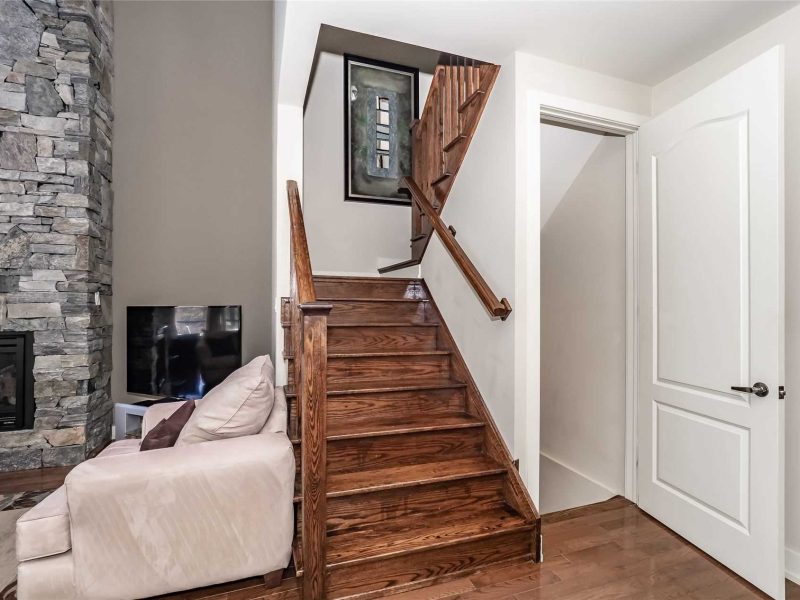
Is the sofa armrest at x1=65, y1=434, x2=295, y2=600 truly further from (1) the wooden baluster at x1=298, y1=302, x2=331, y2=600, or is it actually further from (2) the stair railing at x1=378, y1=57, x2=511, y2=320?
(2) the stair railing at x1=378, y1=57, x2=511, y2=320

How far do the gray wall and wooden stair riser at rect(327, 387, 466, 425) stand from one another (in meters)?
1.91

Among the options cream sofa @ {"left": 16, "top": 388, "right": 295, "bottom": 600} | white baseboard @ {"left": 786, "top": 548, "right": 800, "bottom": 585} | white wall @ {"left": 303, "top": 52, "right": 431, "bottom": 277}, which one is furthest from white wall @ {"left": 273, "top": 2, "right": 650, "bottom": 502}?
white wall @ {"left": 303, "top": 52, "right": 431, "bottom": 277}

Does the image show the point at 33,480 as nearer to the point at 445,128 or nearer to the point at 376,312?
the point at 376,312

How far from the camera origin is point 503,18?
1.93 metres

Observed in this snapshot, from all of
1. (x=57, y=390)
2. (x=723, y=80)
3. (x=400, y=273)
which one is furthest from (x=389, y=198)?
(x=57, y=390)

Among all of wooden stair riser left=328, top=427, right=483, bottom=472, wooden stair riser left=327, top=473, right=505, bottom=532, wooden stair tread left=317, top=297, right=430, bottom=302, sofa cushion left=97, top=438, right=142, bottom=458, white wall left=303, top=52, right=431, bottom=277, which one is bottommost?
wooden stair riser left=327, top=473, right=505, bottom=532

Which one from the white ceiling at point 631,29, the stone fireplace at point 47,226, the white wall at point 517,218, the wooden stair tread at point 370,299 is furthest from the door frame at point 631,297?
the stone fireplace at point 47,226

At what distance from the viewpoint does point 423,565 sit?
182cm

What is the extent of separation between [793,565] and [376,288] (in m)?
2.84

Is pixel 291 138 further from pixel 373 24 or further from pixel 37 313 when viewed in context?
→ pixel 37 313

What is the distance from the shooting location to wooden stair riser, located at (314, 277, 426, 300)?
3.40 m

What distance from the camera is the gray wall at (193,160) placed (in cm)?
368

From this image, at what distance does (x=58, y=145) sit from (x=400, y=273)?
2.87 metres

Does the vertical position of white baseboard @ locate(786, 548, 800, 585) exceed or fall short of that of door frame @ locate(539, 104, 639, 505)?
it falls short
